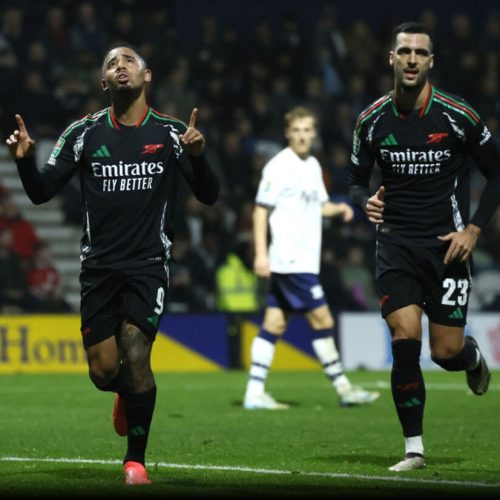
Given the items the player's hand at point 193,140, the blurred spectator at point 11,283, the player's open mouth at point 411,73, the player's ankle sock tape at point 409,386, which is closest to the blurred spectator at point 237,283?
the blurred spectator at point 11,283

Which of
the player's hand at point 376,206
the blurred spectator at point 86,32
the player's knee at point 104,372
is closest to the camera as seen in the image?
the player's knee at point 104,372

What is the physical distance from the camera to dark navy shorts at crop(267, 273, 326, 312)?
39.2ft

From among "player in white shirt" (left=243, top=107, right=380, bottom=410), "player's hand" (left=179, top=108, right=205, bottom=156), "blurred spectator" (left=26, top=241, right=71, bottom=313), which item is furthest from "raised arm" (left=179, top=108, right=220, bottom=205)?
"blurred spectator" (left=26, top=241, right=71, bottom=313)

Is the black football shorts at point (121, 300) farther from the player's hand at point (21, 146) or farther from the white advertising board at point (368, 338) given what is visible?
the white advertising board at point (368, 338)

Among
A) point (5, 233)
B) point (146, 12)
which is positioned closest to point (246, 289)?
point (5, 233)

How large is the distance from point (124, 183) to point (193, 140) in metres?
0.54

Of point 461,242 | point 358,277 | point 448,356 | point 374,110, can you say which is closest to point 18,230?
point 358,277

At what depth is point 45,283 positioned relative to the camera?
1845 cm

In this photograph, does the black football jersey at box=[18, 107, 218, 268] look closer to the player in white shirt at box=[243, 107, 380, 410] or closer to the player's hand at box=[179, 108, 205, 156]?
the player's hand at box=[179, 108, 205, 156]

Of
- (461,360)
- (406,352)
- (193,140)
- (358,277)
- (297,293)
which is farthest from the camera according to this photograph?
(358,277)

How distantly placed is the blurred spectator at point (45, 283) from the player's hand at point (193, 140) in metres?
11.0

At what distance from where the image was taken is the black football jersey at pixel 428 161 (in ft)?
25.5

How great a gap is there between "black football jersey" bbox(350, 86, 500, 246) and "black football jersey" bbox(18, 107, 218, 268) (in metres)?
1.16

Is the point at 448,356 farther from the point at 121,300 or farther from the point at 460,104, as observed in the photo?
the point at 121,300
